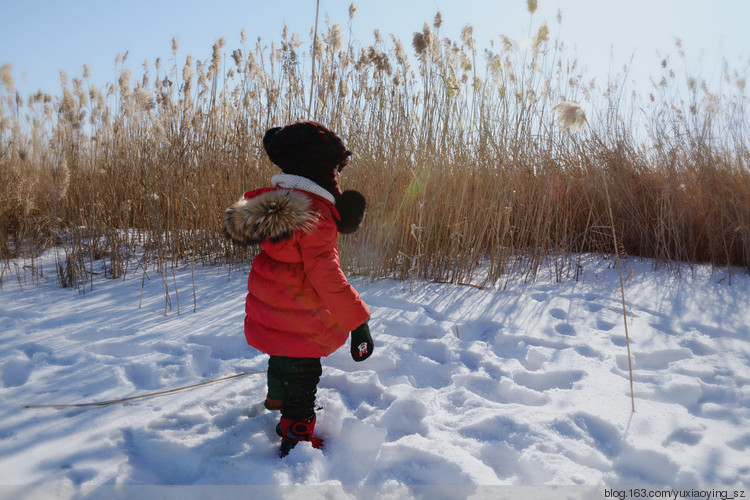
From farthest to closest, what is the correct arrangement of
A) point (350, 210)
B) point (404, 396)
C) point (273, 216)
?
point (404, 396) → point (350, 210) → point (273, 216)

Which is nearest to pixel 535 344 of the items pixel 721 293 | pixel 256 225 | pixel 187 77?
pixel 256 225

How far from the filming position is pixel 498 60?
2951 mm

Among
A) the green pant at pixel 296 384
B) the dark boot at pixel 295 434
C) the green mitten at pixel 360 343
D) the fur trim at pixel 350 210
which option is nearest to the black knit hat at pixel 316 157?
the fur trim at pixel 350 210

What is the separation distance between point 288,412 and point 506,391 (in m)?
0.77

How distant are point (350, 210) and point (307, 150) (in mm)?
211

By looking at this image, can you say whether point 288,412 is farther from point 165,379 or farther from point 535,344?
point 535,344

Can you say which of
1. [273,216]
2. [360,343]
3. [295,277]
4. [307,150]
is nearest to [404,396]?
[360,343]

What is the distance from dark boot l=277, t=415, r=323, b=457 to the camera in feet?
4.11

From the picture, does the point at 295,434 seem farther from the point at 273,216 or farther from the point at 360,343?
the point at 273,216

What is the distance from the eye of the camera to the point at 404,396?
1524 mm

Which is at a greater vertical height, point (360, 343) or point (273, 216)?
point (273, 216)

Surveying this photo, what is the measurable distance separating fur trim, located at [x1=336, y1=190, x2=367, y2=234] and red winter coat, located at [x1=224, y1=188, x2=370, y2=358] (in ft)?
0.09

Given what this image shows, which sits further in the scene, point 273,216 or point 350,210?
point 350,210

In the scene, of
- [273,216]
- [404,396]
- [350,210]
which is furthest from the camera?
[404,396]
